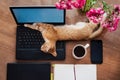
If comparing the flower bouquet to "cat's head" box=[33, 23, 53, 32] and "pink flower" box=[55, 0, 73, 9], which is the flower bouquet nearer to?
"pink flower" box=[55, 0, 73, 9]

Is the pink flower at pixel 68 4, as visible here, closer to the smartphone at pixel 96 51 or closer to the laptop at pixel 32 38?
the laptop at pixel 32 38

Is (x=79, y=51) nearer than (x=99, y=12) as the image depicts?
No

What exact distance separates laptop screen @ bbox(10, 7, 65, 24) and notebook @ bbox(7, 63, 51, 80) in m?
0.21

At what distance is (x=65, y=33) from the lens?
1118 mm

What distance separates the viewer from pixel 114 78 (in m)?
1.11

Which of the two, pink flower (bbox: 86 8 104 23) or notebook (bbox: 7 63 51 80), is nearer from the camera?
pink flower (bbox: 86 8 104 23)

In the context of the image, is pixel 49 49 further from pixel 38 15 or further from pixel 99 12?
pixel 99 12

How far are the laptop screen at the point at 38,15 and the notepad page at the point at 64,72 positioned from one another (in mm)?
206

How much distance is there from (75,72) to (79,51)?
99 millimetres

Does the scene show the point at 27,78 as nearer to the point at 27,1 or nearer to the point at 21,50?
the point at 21,50

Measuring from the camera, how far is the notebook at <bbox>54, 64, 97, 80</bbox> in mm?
1105

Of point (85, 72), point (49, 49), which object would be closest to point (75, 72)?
point (85, 72)

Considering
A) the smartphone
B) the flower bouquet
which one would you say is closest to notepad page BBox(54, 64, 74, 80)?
the smartphone

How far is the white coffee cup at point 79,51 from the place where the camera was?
43.9 inches
